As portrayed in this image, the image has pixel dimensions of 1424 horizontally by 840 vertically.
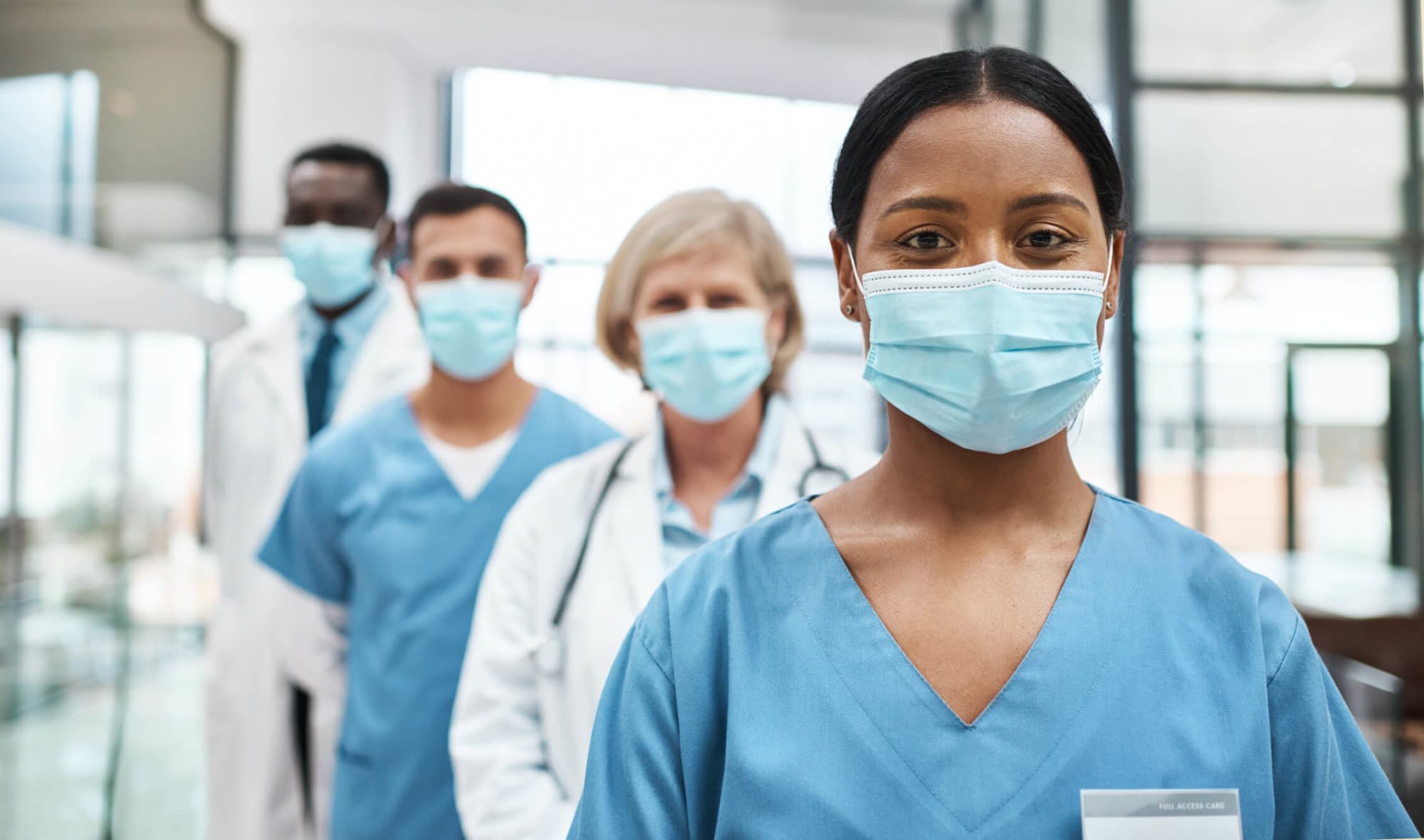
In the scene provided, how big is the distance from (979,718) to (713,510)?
0.66 meters

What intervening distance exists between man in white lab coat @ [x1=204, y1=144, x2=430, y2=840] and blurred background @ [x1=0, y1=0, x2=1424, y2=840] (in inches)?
35.7

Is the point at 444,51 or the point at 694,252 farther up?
the point at 444,51

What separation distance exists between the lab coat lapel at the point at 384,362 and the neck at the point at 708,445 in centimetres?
89

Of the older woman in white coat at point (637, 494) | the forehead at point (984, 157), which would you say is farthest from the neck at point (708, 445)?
the forehead at point (984, 157)

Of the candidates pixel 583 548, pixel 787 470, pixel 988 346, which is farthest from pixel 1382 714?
pixel 988 346

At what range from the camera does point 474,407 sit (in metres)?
1.73

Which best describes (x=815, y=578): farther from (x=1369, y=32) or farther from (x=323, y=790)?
(x=1369, y=32)

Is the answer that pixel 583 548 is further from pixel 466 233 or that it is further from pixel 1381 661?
pixel 1381 661

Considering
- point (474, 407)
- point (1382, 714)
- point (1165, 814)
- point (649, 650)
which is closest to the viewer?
A: point (1165, 814)

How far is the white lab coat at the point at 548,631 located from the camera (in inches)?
47.6

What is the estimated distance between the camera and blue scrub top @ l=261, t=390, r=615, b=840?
155 centimetres

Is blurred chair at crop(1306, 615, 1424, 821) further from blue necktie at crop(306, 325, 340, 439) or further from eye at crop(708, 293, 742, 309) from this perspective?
blue necktie at crop(306, 325, 340, 439)

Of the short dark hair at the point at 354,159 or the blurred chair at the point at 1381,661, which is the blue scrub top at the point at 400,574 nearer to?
the short dark hair at the point at 354,159

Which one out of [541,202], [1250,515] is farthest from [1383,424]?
[541,202]
